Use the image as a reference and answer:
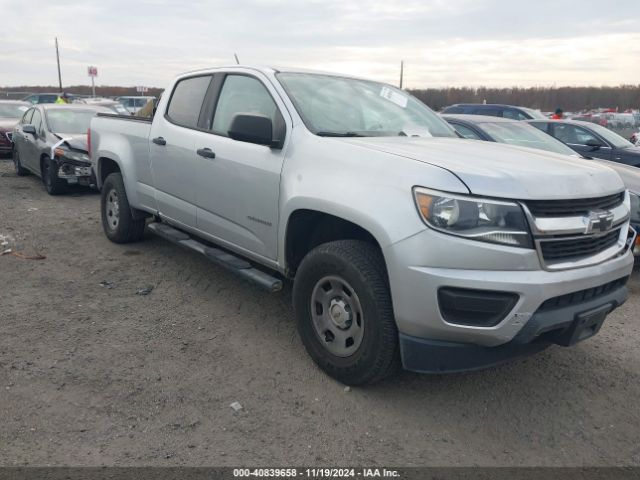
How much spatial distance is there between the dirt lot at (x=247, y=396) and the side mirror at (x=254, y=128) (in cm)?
145

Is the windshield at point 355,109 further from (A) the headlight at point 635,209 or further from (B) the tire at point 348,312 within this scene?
(A) the headlight at point 635,209

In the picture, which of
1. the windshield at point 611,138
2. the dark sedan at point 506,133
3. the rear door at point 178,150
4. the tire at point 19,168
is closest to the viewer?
the rear door at point 178,150

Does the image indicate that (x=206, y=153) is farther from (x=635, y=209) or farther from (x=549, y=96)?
(x=549, y=96)

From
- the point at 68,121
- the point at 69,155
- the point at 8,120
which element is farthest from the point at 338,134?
the point at 8,120

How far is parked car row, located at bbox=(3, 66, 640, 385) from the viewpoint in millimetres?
2709

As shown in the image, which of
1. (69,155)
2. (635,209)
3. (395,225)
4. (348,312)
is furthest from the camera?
(69,155)

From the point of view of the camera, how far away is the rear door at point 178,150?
4.62 metres

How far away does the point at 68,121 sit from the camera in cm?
1004

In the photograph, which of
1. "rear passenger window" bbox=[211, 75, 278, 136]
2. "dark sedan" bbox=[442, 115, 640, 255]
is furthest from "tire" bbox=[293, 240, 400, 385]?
"dark sedan" bbox=[442, 115, 640, 255]

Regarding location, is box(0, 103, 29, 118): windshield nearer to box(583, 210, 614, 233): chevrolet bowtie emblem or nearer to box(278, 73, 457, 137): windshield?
box(278, 73, 457, 137): windshield

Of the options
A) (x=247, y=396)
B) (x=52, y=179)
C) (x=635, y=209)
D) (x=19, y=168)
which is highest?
(x=635, y=209)

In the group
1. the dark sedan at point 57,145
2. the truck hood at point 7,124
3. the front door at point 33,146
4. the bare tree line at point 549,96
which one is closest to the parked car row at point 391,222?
the dark sedan at point 57,145

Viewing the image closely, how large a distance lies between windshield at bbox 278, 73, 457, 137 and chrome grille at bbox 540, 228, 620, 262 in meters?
1.50

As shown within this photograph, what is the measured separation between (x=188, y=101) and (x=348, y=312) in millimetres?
2722
